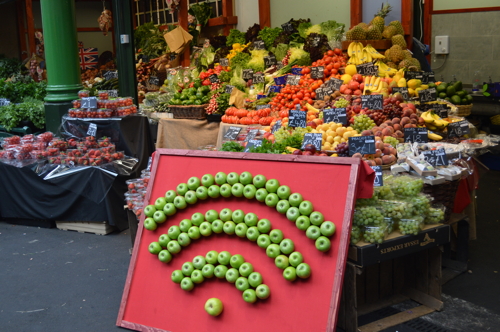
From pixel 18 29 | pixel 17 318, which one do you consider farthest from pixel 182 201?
pixel 18 29

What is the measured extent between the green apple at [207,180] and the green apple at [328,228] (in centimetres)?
80

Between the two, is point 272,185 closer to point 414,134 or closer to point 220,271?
point 220,271

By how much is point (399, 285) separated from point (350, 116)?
179cm

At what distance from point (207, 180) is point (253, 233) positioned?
0.50 m

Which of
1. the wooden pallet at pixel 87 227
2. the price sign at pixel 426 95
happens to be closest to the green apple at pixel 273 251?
the wooden pallet at pixel 87 227

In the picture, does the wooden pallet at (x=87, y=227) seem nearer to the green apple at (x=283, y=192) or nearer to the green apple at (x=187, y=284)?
the green apple at (x=187, y=284)

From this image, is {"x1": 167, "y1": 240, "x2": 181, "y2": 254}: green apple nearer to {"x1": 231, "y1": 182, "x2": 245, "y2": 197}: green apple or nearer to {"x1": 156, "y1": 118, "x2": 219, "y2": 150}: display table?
{"x1": 231, "y1": 182, "x2": 245, "y2": 197}: green apple

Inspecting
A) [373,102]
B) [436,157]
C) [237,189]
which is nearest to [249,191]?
[237,189]

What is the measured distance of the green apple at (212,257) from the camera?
317 cm

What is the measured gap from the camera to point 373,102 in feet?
16.1

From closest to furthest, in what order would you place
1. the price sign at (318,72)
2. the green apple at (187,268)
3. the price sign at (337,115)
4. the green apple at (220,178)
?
the green apple at (187,268) → the green apple at (220,178) → the price sign at (337,115) → the price sign at (318,72)

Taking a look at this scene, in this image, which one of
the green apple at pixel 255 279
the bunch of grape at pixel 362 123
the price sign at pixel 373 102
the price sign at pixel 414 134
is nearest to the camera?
the green apple at pixel 255 279

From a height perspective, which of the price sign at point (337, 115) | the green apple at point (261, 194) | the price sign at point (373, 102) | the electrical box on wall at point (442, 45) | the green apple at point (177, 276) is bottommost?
the green apple at point (177, 276)

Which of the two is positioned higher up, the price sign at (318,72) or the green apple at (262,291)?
the price sign at (318,72)
